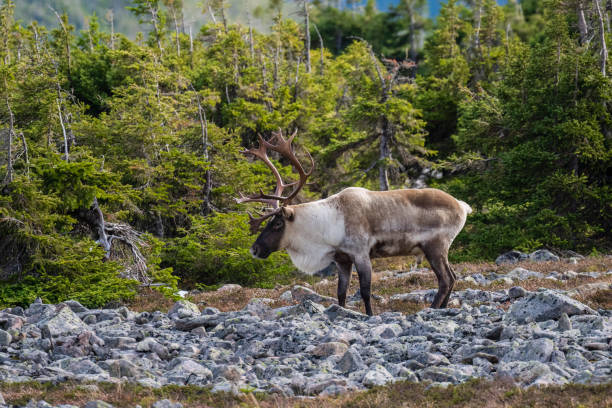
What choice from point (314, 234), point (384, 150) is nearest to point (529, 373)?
point (314, 234)

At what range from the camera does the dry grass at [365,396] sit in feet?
17.8

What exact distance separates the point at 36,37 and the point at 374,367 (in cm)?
3583

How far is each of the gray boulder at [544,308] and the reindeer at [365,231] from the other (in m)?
1.90

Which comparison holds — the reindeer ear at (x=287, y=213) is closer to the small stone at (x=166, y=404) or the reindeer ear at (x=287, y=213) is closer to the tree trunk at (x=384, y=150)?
the small stone at (x=166, y=404)


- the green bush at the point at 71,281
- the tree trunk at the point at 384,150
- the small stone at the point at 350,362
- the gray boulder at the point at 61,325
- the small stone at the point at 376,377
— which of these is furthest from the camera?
the tree trunk at the point at 384,150

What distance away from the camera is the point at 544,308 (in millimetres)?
8578

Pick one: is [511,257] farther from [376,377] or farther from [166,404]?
[166,404]

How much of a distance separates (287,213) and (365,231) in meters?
1.49

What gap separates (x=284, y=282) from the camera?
17.8m

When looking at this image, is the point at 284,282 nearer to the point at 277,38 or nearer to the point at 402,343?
the point at 402,343

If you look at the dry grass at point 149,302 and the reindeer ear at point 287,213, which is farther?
the dry grass at point 149,302

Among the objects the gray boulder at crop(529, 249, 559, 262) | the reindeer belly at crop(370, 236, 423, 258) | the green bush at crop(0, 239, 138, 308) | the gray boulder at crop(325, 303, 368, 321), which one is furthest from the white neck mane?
the gray boulder at crop(529, 249, 559, 262)

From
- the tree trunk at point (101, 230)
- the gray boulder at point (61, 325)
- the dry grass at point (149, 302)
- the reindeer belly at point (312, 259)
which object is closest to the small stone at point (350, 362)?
the reindeer belly at point (312, 259)

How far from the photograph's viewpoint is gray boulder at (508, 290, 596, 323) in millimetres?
8508
